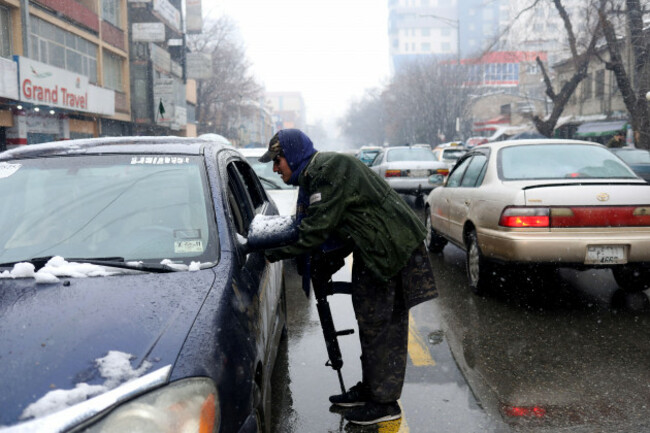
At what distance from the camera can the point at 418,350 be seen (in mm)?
4578

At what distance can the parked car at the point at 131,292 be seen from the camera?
66.4 inches

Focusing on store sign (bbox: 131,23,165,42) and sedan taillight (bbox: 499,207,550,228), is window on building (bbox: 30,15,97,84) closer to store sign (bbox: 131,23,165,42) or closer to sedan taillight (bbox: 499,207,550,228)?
store sign (bbox: 131,23,165,42)

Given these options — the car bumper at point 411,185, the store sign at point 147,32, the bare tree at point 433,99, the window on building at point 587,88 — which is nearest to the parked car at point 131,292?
the car bumper at point 411,185

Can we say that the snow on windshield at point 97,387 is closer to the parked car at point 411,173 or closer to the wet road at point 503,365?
the wet road at point 503,365

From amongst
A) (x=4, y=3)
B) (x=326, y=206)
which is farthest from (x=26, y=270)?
(x=4, y=3)

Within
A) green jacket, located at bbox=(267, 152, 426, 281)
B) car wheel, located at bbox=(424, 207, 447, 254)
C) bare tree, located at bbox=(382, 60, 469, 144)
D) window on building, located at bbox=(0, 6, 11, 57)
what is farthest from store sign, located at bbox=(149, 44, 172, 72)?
green jacket, located at bbox=(267, 152, 426, 281)

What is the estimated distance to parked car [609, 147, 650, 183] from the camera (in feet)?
45.3

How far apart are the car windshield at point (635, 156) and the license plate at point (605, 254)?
10.2 m

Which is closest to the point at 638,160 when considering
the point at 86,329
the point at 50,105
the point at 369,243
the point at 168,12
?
the point at 369,243

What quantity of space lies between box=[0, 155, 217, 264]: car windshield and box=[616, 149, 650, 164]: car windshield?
13.7 meters

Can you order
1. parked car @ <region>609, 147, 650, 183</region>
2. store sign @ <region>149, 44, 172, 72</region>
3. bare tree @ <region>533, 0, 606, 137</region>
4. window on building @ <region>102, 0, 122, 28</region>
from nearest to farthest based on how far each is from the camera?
1. parked car @ <region>609, 147, 650, 183</region>
2. bare tree @ <region>533, 0, 606, 137</region>
3. window on building @ <region>102, 0, 122, 28</region>
4. store sign @ <region>149, 44, 172, 72</region>

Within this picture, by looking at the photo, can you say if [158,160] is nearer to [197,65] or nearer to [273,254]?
[273,254]

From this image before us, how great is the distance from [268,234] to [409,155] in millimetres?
14124

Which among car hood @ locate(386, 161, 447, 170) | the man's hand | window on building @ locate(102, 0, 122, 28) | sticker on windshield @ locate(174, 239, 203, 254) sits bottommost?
the man's hand
